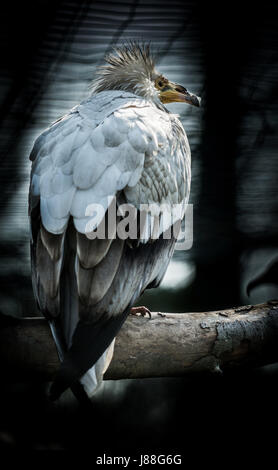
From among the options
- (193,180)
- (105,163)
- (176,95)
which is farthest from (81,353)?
(193,180)

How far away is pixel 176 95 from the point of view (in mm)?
2182

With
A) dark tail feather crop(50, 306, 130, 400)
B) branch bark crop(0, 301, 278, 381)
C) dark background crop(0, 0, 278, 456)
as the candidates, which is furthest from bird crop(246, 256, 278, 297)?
dark tail feather crop(50, 306, 130, 400)

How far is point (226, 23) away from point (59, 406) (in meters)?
2.28

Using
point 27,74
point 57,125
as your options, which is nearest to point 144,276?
point 57,125

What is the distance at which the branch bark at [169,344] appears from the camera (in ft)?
4.93

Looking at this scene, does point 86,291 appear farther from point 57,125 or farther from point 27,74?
point 27,74

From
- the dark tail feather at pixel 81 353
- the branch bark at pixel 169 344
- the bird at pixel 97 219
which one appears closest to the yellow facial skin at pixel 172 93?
the bird at pixel 97 219

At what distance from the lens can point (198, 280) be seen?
2.69m

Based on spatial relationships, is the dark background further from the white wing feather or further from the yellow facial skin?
the white wing feather

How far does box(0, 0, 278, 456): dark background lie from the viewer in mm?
2416

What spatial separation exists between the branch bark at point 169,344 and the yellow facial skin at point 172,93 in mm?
962

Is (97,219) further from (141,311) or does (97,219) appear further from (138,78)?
(138,78)

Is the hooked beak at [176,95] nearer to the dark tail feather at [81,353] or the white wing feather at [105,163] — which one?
the white wing feather at [105,163]

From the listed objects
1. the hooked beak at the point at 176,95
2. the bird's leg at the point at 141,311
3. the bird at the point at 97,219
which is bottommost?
the bird's leg at the point at 141,311
